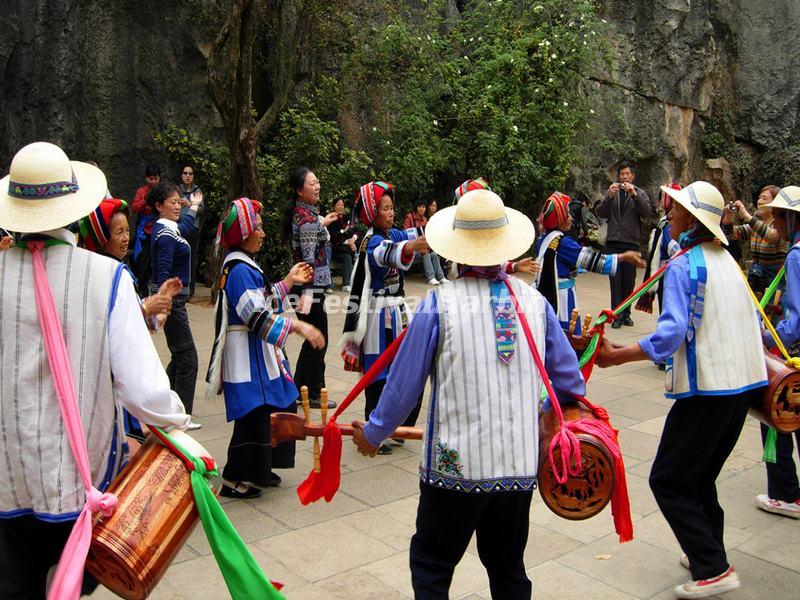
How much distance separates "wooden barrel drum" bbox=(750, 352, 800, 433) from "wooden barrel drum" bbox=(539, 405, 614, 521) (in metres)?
1.29

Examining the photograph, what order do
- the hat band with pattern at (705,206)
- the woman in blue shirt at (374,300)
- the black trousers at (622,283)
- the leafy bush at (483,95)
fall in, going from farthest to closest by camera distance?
the leafy bush at (483,95) → the black trousers at (622,283) → the woman in blue shirt at (374,300) → the hat band with pattern at (705,206)

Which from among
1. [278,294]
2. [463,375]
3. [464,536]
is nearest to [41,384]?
[463,375]

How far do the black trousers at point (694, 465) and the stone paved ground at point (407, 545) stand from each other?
0.29 m

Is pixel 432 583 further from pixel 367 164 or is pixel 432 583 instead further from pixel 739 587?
pixel 367 164

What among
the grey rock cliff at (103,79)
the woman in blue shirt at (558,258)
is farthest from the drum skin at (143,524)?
the grey rock cliff at (103,79)

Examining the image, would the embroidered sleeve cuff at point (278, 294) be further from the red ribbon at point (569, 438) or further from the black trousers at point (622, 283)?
the black trousers at point (622, 283)

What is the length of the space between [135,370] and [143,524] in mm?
466

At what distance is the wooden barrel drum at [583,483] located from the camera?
111 inches

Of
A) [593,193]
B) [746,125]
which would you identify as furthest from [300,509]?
[746,125]

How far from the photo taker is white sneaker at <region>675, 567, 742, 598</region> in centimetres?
352

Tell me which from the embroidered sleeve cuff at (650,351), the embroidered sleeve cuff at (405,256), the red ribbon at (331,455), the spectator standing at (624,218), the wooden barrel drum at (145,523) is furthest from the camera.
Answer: the spectator standing at (624,218)

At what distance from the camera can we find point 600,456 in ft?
9.29

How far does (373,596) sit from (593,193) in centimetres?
1438

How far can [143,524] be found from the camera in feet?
7.91
